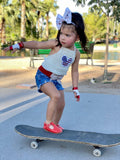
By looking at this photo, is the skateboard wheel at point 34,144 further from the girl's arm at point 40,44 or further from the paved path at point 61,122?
the girl's arm at point 40,44

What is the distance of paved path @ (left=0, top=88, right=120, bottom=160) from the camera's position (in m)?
2.70

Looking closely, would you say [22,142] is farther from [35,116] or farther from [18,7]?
[18,7]

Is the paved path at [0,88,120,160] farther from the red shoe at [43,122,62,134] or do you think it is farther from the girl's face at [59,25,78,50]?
the girl's face at [59,25,78,50]

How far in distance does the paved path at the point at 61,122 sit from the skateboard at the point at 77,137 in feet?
0.38

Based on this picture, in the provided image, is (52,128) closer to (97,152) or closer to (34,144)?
(34,144)

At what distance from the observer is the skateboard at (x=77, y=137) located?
8.50 feet

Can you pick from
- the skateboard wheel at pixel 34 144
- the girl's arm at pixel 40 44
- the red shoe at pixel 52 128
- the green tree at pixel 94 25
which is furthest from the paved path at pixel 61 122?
the green tree at pixel 94 25

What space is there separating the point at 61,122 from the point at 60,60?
1398 mm

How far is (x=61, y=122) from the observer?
384 cm

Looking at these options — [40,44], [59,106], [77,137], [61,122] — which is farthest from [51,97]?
[61,122]

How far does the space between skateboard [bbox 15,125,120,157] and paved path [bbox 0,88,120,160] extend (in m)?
0.11

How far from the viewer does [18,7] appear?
110ft

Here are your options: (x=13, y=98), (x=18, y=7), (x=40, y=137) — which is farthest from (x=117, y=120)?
(x=18, y=7)

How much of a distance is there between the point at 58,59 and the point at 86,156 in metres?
1.23
